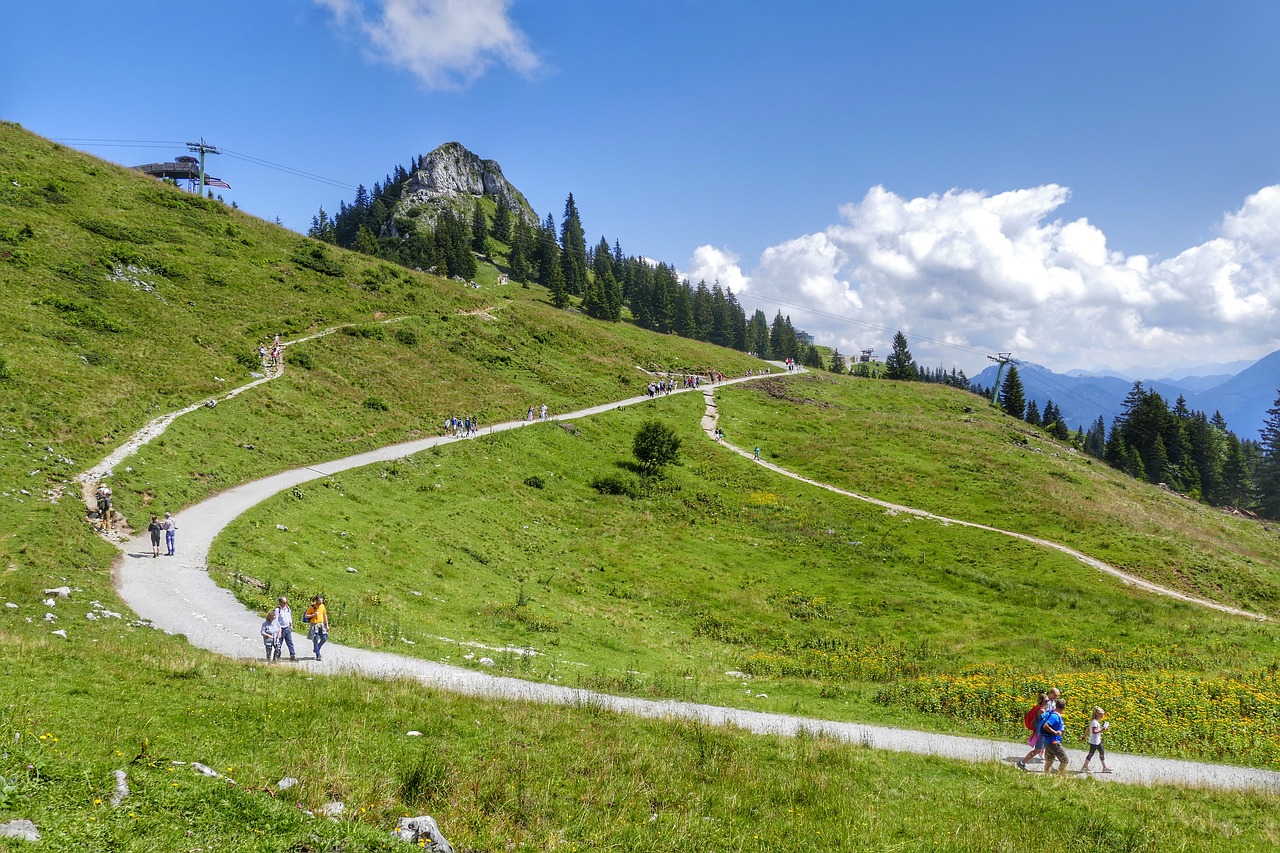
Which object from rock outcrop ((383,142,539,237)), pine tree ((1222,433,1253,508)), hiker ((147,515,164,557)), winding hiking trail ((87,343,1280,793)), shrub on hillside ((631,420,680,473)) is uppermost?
rock outcrop ((383,142,539,237))

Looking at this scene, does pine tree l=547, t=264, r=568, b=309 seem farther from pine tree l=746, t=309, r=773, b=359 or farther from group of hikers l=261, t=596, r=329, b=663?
group of hikers l=261, t=596, r=329, b=663

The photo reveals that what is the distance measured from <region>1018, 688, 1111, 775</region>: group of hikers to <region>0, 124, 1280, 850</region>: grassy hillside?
4.98 ft

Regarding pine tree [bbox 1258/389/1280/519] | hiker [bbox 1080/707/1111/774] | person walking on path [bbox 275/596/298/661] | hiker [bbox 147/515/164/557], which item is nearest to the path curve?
hiker [bbox 1080/707/1111/774]

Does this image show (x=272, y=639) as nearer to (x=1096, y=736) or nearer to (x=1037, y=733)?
(x=1037, y=733)

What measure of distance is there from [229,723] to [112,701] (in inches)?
80.2

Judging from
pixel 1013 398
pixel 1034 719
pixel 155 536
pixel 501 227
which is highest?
pixel 501 227

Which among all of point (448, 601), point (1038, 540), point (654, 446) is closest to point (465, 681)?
point (448, 601)

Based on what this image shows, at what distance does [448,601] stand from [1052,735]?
21699mm

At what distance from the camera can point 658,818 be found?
9773 mm

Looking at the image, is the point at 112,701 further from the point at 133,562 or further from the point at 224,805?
the point at 133,562

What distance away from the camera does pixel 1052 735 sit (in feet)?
49.5

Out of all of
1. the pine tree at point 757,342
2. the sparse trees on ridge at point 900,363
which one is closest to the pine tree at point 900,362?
the sparse trees on ridge at point 900,363

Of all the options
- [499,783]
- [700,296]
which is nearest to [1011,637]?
[499,783]

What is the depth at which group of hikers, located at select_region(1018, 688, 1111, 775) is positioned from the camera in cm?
1505
